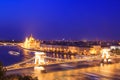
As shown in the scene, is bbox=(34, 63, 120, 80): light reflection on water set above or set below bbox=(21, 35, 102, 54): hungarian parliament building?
below

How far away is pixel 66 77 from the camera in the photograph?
15.2 meters

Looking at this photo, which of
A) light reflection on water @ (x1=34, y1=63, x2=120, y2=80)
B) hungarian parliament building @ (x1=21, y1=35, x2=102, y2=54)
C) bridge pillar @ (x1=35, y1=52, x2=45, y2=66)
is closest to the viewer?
light reflection on water @ (x1=34, y1=63, x2=120, y2=80)

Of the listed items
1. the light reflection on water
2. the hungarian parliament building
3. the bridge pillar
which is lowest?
the light reflection on water

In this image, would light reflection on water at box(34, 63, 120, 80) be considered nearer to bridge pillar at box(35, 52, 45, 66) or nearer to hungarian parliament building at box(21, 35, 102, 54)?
bridge pillar at box(35, 52, 45, 66)

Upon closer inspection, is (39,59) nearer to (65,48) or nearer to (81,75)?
(81,75)

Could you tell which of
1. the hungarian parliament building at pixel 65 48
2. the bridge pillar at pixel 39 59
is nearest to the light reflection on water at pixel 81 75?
the bridge pillar at pixel 39 59

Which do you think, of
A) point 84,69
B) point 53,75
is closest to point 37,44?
point 84,69

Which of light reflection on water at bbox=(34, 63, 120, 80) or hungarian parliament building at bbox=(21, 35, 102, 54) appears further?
hungarian parliament building at bbox=(21, 35, 102, 54)

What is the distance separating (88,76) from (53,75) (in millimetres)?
1844

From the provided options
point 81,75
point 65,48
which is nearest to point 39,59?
point 81,75

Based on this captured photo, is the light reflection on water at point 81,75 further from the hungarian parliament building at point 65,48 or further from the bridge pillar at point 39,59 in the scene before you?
the hungarian parliament building at point 65,48

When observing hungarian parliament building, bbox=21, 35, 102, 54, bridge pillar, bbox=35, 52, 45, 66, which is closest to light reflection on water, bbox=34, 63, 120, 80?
bridge pillar, bbox=35, 52, 45, 66

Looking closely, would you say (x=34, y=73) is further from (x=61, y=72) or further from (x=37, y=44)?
(x=37, y=44)

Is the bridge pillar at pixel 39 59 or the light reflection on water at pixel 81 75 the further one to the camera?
the bridge pillar at pixel 39 59
